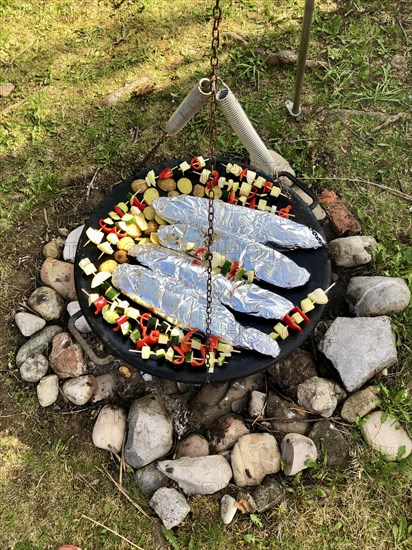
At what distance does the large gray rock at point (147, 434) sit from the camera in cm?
272

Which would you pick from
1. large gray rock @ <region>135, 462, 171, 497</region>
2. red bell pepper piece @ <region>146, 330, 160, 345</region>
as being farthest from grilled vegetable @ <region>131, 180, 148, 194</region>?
large gray rock @ <region>135, 462, 171, 497</region>

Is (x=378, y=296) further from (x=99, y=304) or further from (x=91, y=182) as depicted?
(x=91, y=182)

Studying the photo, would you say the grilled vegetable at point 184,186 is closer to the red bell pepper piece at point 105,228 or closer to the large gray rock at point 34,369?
the red bell pepper piece at point 105,228

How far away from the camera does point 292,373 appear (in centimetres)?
290

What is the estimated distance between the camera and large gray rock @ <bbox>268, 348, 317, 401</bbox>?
288cm

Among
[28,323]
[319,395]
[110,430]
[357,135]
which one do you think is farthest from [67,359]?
[357,135]

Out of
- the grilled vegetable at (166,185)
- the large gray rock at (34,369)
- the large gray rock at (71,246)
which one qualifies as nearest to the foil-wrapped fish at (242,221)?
the grilled vegetable at (166,185)

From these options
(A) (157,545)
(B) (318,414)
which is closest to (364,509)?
(B) (318,414)

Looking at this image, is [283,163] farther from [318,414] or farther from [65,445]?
[65,445]

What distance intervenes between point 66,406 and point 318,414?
1.41 metres

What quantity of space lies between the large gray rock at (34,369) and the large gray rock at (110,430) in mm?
434

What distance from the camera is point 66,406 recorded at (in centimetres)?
296

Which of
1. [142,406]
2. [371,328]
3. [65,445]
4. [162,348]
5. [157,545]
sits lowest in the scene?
[157,545]

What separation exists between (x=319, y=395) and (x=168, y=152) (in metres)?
2.03
